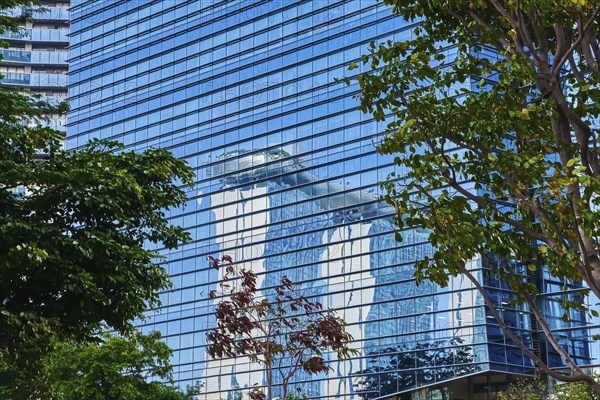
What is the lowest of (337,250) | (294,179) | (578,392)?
(578,392)

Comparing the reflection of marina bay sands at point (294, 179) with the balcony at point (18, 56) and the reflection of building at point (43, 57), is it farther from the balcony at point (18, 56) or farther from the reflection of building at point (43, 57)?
the balcony at point (18, 56)

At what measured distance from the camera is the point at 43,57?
129m

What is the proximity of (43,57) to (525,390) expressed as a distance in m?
91.3

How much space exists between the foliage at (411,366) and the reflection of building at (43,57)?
72.7 metres

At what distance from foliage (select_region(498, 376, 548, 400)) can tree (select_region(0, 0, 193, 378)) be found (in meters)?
31.6

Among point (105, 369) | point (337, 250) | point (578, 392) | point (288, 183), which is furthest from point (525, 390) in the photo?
point (288, 183)

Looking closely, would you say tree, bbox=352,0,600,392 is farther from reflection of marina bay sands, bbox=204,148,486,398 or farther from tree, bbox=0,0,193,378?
reflection of marina bay sands, bbox=204,148,486,398

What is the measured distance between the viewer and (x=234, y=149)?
7519 cm

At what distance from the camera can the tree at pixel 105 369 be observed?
46.1 metres

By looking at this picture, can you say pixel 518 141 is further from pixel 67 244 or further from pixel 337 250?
pixel 337 250

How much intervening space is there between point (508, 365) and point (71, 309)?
41698mm

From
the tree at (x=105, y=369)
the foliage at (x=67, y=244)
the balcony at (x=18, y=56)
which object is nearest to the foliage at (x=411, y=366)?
the tree at (x=105, y=369)

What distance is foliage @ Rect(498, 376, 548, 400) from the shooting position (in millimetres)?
51388

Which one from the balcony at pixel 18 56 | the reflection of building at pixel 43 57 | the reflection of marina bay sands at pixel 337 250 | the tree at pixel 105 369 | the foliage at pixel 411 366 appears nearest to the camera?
the tree at pixel 105 369
